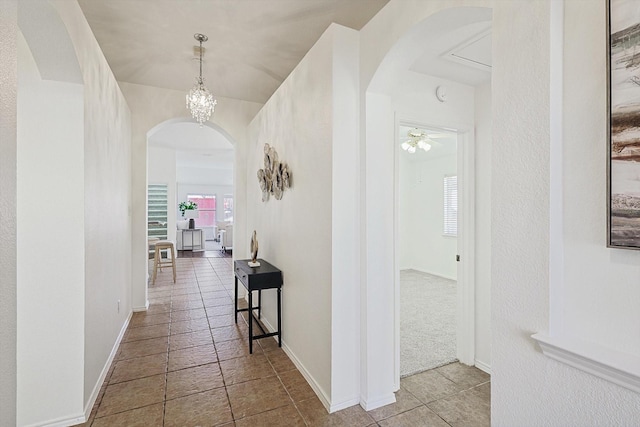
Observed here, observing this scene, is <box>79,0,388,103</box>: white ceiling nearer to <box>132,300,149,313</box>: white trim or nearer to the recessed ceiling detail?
the recessed ceiling detail

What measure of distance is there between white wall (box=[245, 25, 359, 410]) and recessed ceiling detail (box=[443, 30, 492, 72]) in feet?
2.52

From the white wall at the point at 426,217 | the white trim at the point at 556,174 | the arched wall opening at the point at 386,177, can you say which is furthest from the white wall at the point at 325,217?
the white wall at the point at 426,217

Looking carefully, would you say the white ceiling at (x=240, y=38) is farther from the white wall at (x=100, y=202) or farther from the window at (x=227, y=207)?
the window at (x=227, y=207)

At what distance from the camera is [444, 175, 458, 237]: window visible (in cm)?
647

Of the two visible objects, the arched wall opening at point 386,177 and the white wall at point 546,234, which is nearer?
the white wall at point 546,234

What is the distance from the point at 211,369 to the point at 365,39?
289 centimetres

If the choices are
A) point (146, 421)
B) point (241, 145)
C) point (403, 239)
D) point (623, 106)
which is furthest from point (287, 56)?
point (403, 239)

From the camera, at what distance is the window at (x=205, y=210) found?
13750mm

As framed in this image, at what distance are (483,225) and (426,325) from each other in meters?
1.64

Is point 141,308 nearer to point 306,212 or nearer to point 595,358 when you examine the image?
point 306,212

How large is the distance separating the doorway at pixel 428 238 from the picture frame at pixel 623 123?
266cm

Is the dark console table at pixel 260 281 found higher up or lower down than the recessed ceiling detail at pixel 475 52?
lower down

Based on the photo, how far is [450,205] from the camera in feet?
21.5

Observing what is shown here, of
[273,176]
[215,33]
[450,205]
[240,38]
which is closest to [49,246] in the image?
[273,176]
